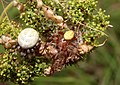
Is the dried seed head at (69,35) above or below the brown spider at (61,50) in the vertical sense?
above

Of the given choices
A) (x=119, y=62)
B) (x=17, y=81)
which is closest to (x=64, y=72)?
(x=119, y=62)

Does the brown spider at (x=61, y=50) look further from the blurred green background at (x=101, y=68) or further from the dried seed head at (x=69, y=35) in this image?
the blurred green background at (x=101, y=68)

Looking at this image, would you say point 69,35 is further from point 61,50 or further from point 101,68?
point 101,68

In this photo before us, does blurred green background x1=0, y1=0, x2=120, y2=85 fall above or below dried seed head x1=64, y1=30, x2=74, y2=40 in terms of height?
above

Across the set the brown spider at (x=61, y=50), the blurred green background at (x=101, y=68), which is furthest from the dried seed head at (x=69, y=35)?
the blurred green background at (x=101, y=68)

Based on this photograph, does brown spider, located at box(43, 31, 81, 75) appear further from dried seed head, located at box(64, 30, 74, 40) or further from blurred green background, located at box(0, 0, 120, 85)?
blurred green background, located at box(0, 0, 120, 85)

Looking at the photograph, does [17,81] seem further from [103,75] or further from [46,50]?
[103,75]

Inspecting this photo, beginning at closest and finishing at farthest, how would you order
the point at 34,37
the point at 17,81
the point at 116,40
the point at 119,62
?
the point at 34,37, the point at 17,81, the point at 119,62, the point at 116,40

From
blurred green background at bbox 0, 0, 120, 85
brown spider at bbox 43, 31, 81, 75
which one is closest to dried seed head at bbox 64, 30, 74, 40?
brown spider at bbox 43, 31, 81, 75
